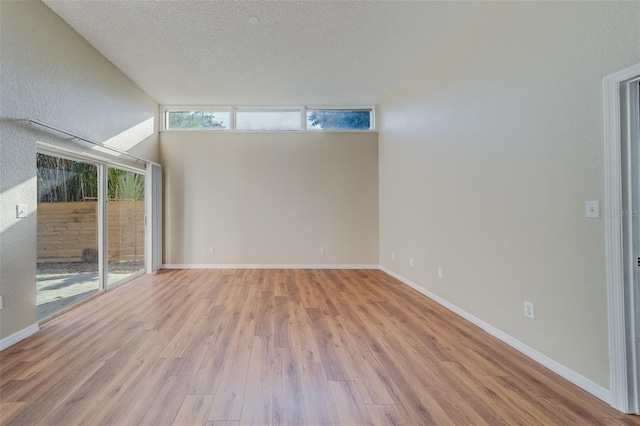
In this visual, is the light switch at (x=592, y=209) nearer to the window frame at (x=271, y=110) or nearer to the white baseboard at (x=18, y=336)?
the window frame at (x=271, y=110)

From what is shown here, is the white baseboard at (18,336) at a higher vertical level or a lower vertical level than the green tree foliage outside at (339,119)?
lower

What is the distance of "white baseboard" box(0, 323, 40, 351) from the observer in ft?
6.96

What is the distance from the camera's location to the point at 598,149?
62.4 inches

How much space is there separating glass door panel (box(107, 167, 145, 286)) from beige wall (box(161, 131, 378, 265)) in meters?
0.55

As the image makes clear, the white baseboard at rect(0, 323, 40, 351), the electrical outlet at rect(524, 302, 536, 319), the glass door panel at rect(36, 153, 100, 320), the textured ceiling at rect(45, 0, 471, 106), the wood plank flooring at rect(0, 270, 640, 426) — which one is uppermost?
the textured ceiling at rect(45, 0, 471, 106)

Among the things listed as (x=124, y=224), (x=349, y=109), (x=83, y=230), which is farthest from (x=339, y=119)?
(x=83, y=230)

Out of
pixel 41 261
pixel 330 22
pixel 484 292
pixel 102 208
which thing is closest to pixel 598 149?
pixel 484 292

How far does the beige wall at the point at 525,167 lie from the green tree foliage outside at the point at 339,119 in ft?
Result: 6.01

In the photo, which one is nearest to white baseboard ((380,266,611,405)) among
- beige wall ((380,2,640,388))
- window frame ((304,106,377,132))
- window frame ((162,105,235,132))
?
beige wall ((380,2,640,388))

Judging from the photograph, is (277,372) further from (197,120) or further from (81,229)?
(197,120)

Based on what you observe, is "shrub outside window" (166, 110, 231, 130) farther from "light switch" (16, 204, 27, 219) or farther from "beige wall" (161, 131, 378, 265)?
"light switch" (16, 204, 27, 219)

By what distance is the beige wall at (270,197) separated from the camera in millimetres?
5098

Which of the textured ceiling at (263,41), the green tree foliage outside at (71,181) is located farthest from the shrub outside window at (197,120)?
the green tree foliage outside at (71,181)

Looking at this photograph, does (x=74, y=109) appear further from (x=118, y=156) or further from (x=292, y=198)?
(x=292, y=198)
